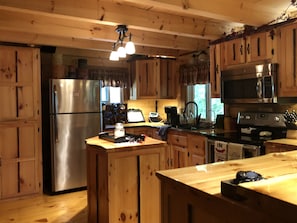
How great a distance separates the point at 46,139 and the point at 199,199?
12.4ft

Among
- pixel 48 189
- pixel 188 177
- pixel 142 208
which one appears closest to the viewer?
pixel 188 177

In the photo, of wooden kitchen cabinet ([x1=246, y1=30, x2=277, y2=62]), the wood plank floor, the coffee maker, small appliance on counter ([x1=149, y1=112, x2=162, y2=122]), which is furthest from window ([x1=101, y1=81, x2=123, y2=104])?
wooden kitchen cabinet ([x1=246, y1=30, x2=277, y2=62])

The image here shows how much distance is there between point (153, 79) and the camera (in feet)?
16.9

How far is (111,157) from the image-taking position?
2.49 meters

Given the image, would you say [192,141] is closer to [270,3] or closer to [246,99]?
[246,99]

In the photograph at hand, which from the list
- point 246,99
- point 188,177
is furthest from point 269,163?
point 246,99

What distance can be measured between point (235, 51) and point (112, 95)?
8.10ft

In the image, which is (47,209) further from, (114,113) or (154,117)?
(154,117)

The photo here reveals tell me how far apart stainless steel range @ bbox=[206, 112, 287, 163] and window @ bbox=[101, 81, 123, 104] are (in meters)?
2.26

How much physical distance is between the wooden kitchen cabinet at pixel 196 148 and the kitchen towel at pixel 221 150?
0.29 meters

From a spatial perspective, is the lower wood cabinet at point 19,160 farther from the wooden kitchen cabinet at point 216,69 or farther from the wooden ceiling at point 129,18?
the wooden kitchen cabinet at point 216,69

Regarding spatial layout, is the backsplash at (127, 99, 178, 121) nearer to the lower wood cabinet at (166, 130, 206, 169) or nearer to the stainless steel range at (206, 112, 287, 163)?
the lower wood cabinet at (166, 130, 206, 169)

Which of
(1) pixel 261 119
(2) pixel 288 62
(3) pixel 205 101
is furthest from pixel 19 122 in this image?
(2) pixel 288 62

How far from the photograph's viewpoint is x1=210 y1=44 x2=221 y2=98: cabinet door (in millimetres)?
3916
